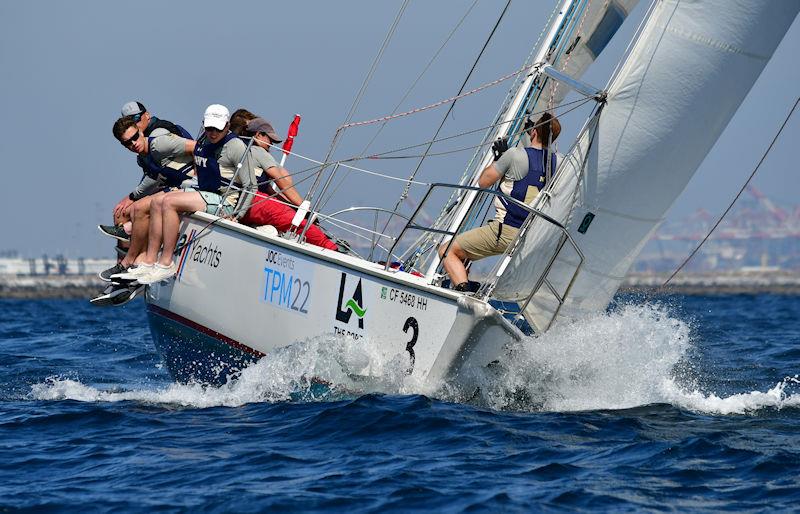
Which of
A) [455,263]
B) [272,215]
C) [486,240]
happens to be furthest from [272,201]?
[486,240]

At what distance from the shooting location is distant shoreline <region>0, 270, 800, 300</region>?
46.6 metres

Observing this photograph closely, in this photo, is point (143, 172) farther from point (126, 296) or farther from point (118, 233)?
point (126, 296)

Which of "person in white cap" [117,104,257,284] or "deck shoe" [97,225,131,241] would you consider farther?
"deck shoe" [97,225,131,241]

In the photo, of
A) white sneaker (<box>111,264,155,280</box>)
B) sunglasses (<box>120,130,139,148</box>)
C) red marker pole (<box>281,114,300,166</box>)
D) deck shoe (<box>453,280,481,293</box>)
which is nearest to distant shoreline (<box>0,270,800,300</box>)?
red marker pole (<box>281,114,300,166</box>)

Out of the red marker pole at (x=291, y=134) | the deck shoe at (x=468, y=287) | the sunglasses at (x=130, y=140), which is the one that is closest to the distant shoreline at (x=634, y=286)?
the red marker pole at (x=291, y=134)

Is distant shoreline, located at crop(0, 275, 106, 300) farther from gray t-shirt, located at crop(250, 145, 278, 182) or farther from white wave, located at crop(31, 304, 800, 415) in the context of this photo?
white wave, located at crop(31, 304, 800, 415)

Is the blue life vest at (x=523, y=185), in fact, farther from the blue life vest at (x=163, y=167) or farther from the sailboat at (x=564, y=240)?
the blue life vest at (x=163, y=167)

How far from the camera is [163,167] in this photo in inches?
324

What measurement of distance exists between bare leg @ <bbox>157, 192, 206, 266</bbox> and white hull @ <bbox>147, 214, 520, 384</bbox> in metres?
0.09

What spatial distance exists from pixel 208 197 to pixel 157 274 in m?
0.62

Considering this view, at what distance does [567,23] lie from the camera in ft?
26.3

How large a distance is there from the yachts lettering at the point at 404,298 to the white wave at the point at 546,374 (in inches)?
12.5

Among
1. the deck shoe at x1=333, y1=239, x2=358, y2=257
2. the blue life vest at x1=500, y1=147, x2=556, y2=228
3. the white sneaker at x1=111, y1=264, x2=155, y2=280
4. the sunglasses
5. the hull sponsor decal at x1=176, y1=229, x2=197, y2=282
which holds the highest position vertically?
the blue life vest at x1=500, y1=147, x2=556, y2=228

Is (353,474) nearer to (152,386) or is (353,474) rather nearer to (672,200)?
(672,200)
